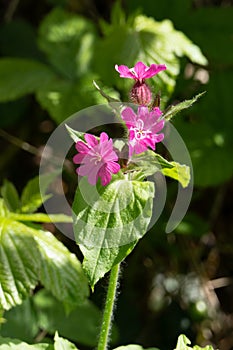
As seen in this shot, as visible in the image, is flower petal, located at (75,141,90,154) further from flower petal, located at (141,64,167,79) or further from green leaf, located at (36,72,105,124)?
green leaf, located at (36,72,105,124)

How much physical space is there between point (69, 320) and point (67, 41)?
40.5 inches

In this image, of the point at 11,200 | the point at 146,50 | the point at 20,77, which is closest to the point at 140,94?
the point at 11,200

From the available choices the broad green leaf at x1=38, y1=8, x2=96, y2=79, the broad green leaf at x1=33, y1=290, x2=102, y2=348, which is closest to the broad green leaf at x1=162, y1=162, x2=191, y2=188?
Answer: the broad green leaf at x1=33, y1=290, x2=102, y2=348

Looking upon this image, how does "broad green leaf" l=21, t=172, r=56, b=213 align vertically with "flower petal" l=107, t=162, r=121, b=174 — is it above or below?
below

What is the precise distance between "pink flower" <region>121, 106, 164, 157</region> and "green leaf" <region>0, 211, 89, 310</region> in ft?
1.70

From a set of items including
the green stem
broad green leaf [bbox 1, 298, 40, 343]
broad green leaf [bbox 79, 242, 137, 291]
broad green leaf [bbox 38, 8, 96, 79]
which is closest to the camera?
broad green leaf [bbox 79, 242, 137, 291]

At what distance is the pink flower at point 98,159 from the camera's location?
123cm

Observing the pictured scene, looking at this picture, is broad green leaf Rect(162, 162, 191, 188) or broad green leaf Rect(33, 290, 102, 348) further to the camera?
broad green leaf Rect(33, 290, 102, 348)

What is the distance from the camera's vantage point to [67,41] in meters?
2.48

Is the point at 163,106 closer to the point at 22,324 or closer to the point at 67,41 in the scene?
the point at 67,41

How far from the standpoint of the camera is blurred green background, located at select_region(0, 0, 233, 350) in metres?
2.12

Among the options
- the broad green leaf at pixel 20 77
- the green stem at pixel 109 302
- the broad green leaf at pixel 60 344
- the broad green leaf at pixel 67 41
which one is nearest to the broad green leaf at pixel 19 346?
the broad green leaf at pixel 60 344

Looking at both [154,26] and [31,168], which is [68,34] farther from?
[31,168]

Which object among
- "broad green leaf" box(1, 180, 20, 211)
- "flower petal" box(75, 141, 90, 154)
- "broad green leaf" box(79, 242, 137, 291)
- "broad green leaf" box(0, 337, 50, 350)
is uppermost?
"flower petal" box(75, 141, 90, 154)
